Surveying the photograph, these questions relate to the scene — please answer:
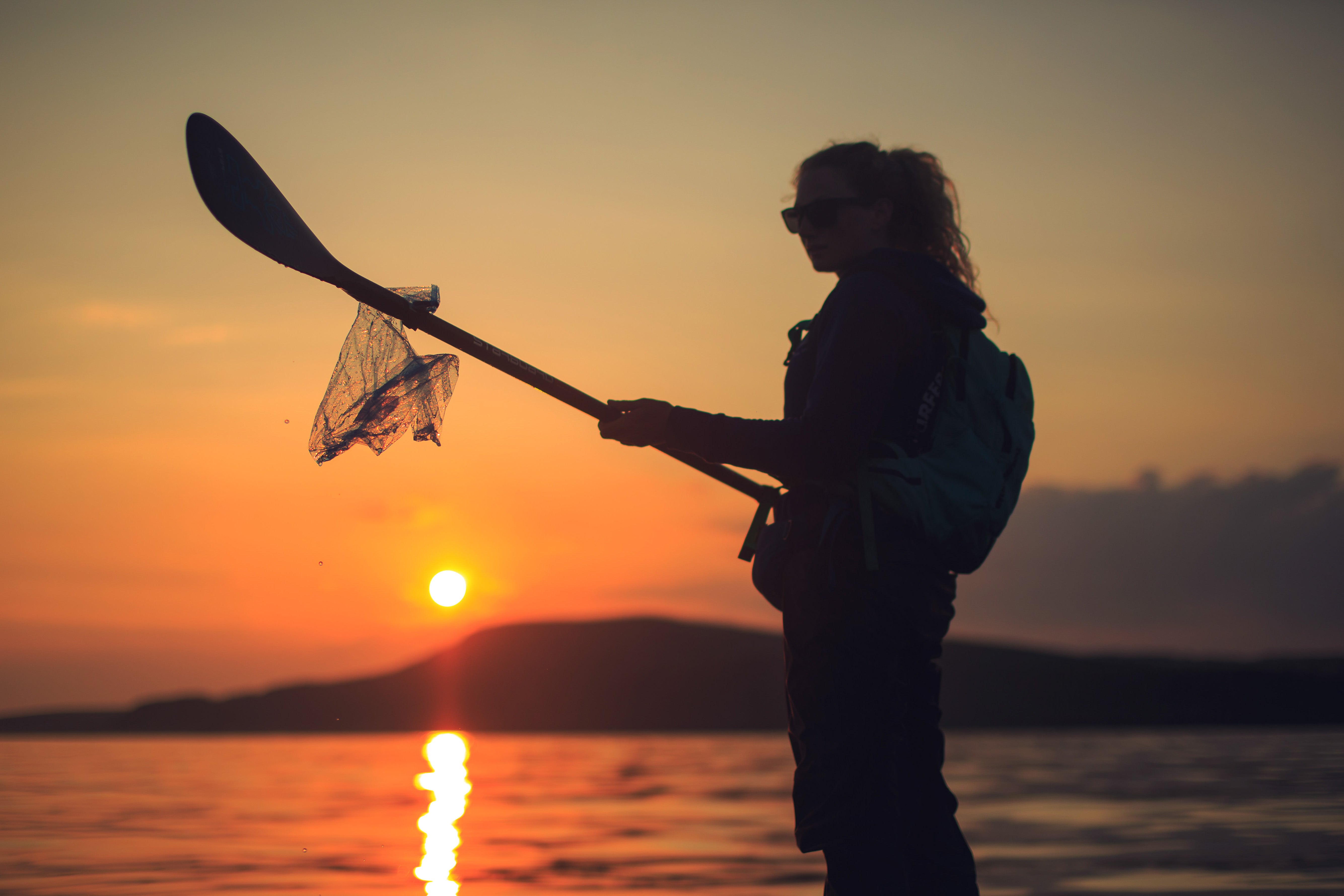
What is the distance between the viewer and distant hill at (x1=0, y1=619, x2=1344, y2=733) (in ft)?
200

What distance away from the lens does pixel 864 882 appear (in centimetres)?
198

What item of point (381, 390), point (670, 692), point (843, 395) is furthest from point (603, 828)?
point (670, 692)

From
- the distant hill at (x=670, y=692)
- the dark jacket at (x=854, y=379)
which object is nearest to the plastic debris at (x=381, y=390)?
the dark jacket at (x=854, y=379)

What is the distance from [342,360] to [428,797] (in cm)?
732

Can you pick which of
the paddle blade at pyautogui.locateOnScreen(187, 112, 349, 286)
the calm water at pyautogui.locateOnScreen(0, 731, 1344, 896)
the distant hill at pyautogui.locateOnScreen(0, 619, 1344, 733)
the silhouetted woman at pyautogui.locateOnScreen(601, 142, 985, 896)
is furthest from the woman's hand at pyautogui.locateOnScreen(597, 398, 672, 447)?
the distant hill at pyautogui.locateOnScreen(0, 619, 1344, 733)

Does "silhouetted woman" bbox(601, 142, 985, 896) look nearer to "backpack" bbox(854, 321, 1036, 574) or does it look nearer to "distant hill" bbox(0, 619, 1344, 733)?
"backpack" bbox(854, 321, 1036, 574)

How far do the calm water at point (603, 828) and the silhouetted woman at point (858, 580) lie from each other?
2.72 metres

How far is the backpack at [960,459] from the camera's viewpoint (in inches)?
79.7

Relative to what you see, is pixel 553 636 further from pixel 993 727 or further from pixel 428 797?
pixel 428 797

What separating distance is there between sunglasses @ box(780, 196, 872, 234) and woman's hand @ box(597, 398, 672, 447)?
0.58 meters

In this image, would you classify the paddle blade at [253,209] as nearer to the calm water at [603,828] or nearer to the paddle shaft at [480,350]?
the paddle shaft at [480,350]

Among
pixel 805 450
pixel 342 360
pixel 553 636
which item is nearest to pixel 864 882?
pixel 805 450

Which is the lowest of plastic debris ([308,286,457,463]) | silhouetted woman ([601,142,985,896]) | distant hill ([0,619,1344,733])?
distant hill ([0,619,1344,733])

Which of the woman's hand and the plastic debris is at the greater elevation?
the plastic debris
